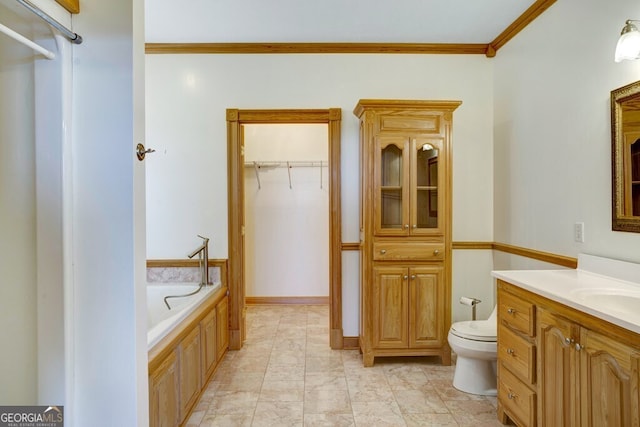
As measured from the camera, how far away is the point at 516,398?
179cm

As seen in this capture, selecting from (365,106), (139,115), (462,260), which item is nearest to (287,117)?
(365,106)

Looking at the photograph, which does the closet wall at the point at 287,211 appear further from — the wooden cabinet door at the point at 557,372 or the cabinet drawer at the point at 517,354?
the wooden cabinet door at the point at 557,372

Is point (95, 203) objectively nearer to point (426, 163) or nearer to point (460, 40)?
point (426, 163)

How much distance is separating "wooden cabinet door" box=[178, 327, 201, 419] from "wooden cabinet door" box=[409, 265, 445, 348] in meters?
1.56

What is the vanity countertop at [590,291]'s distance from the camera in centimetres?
119

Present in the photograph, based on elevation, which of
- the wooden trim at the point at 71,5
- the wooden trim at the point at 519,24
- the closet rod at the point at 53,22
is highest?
the wooden trim at the point at 519,24

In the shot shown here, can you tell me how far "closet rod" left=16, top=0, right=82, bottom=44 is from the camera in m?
1.05

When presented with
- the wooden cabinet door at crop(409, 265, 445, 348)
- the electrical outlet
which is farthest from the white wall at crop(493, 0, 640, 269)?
the wooden cabinet door at crop(409, 265, 445, 348)

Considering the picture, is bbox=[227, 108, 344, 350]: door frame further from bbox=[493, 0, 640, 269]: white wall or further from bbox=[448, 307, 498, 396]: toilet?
bbox=[493, 0, 640, 269]: white wall

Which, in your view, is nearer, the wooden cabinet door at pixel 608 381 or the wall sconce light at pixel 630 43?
the wooden cabinet door at pixel 608 381

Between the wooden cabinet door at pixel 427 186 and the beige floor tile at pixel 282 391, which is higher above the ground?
the wooden cabinet door at pixel 427 186

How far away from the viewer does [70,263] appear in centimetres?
129

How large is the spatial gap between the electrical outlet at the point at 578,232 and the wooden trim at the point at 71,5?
2.67 m

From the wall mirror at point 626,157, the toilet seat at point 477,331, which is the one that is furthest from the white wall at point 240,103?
the wall mirror at point 626,157
